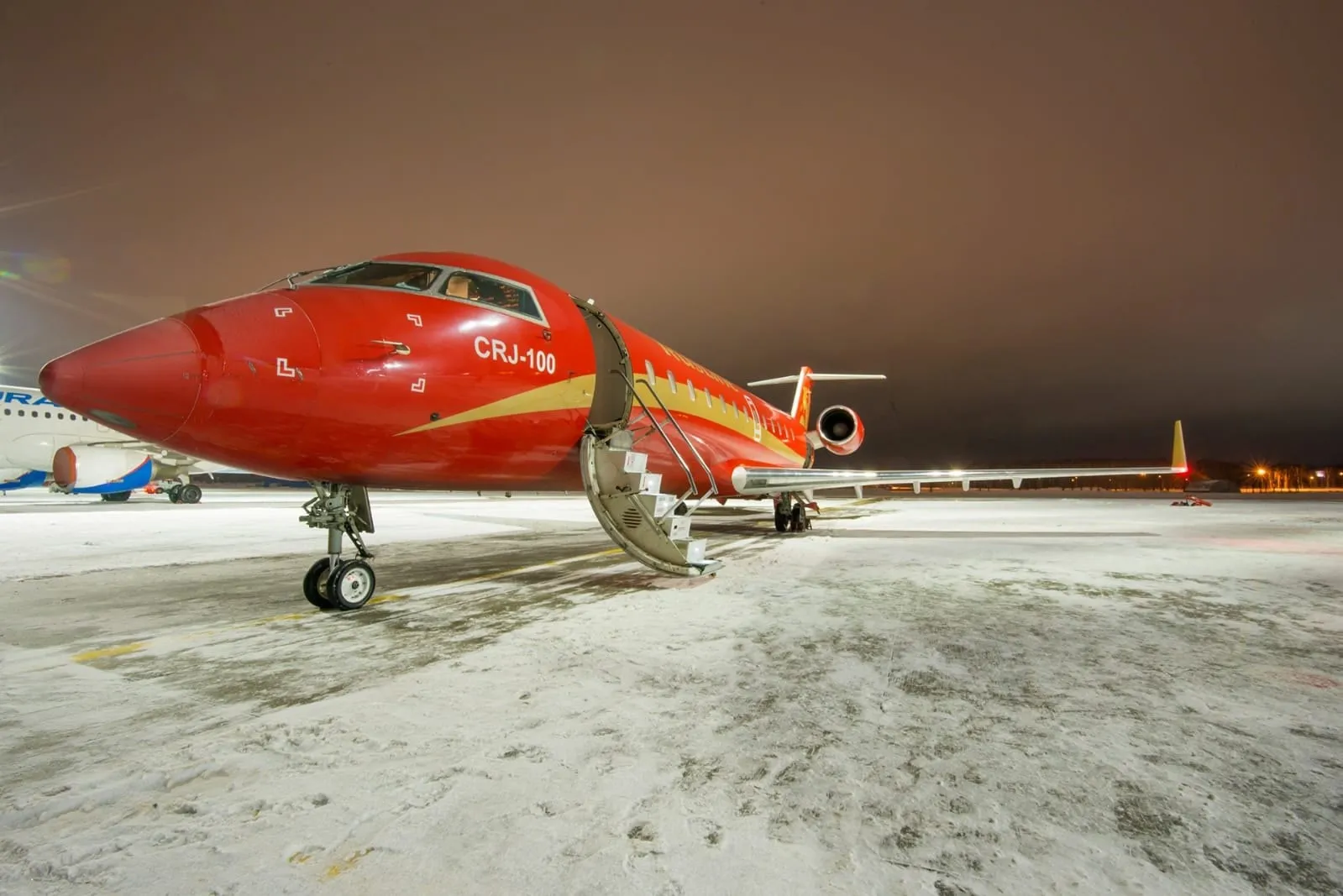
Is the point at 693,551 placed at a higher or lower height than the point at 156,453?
lower

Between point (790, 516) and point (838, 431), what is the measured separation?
5727mm

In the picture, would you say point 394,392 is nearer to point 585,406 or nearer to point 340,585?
point 340,585

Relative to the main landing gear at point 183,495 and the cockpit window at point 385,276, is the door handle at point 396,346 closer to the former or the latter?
the cockpit window at point 385,276

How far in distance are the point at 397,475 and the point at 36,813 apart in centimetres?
346

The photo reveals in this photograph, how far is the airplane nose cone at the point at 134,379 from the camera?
12.0ft

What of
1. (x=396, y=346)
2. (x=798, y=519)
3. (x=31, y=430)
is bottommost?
(x=798, y=519)

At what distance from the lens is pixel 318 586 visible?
5.13 metres

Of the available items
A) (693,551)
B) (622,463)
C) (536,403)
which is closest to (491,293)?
(536,403)

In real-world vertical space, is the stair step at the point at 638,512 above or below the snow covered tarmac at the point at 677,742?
above

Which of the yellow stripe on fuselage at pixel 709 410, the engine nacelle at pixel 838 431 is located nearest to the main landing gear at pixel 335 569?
the yellow stripe on fuselage at pixel 709 410

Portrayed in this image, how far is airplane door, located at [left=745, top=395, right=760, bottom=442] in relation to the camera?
12.6 meters

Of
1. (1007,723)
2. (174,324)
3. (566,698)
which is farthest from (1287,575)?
(174,324)

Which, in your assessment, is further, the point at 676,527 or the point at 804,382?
the point at 804,382

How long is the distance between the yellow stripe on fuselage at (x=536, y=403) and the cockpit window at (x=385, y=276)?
3.80 feet
